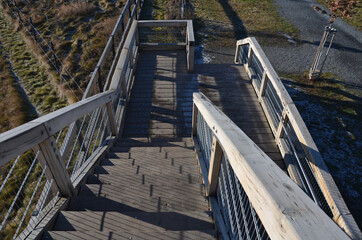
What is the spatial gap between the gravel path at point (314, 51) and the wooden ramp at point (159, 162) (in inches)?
161

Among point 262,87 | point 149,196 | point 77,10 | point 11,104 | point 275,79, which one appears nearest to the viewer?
point 149,196

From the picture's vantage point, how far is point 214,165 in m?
2.54

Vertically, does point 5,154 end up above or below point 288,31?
above

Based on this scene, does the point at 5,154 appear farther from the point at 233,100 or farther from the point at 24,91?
→ the point at 24,91

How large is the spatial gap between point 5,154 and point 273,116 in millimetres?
4788

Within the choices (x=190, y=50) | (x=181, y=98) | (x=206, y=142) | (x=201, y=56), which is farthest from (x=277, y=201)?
(x=201, y=56)

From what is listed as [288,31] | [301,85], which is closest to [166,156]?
[301,85]

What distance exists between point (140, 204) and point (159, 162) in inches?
44.3

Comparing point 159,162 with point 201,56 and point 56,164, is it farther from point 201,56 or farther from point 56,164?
point 201,56

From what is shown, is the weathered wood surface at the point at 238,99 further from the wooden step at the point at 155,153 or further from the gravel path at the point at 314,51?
the gravel path at the point at 314,51

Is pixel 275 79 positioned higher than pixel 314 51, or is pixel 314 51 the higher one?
pixel 275 79

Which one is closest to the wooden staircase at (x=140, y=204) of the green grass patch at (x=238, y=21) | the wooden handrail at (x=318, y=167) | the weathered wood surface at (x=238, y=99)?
the wooden handrail at (x=318, y=167)

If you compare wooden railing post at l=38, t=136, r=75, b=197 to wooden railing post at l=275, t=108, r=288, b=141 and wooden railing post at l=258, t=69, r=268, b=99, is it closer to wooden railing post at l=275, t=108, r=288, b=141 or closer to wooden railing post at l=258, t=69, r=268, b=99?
wooden railing post at l=275, t=108, r=288, b=141

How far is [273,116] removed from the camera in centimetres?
541
